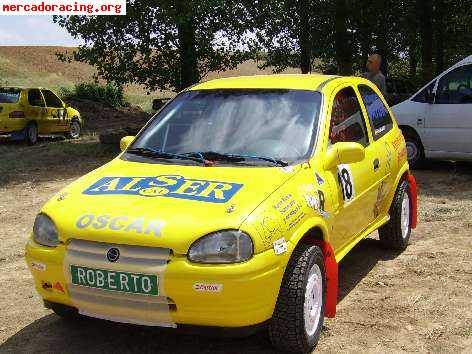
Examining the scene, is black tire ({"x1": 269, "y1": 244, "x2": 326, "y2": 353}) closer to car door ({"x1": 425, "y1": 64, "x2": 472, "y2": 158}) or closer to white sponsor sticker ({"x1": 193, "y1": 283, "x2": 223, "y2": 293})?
white sponsor sticker ({"x1": 193, "y1": 283, "x2": 223, "y2": 293})

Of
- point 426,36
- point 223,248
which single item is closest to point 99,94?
point 426,36

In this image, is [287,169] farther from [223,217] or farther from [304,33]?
[304,33]

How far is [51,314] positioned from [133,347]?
3.20 feet

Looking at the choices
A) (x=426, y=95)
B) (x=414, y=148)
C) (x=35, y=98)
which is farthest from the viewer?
(x=35, y=98)

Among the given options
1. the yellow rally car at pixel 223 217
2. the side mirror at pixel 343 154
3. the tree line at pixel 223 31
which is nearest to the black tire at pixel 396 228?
the yellow rally car at pixel 223 217

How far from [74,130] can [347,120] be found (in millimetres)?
15446

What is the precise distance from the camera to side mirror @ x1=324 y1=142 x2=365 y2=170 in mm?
4375

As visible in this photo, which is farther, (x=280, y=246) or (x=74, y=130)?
(x=74, y=130)

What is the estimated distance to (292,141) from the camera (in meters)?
4.39

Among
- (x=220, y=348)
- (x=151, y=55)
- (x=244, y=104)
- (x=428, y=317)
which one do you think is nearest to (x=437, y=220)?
(x=428, y=317)

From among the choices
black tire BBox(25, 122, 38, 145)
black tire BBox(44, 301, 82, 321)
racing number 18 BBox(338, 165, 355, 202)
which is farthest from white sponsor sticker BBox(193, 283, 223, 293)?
black tire BBox(25, 122, 38, 145)

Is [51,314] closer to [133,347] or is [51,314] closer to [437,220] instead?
[133,347]

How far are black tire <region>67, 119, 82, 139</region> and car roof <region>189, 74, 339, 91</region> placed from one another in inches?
567

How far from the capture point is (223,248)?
11.1ft
